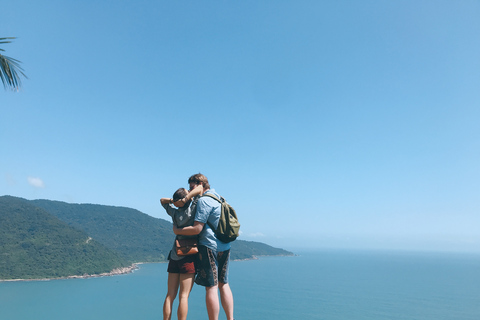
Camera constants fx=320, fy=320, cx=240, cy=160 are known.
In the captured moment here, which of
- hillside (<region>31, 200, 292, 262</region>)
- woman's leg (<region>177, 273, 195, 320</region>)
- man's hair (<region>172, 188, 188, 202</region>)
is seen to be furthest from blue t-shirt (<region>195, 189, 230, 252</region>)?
hillside (<region>31, 200, 292, 262</region>)

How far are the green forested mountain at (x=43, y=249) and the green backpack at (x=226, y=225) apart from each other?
116 m

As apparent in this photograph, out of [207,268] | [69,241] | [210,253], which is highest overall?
[210,253]

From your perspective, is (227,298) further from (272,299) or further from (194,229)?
(272,299)

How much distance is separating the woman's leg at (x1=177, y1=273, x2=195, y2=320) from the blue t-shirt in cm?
38

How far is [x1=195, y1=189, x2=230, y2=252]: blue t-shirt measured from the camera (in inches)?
117

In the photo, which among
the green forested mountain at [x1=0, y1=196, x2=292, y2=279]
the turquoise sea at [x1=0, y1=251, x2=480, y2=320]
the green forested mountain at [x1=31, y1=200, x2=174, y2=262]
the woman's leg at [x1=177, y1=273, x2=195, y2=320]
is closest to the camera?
the woman's leg at [x1=177, y1=273, x2=195, y2=320]

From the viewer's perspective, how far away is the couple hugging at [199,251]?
3012mm

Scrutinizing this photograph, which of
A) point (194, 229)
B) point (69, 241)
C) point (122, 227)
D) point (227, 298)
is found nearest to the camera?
point (194, 229)

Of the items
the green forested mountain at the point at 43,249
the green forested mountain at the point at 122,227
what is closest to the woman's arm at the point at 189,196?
the green forested mountain at the point at 43,249

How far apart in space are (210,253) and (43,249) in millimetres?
125138

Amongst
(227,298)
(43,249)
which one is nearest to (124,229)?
(43,249)

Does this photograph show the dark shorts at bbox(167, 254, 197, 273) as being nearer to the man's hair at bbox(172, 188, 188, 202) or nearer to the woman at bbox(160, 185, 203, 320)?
the woman at bbox(160, 185, 203, 320)

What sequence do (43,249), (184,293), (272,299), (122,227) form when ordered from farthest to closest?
1. (122,227)
2. (43,249)
3. (272,299)
4. (184,293)

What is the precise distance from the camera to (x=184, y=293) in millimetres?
3096
